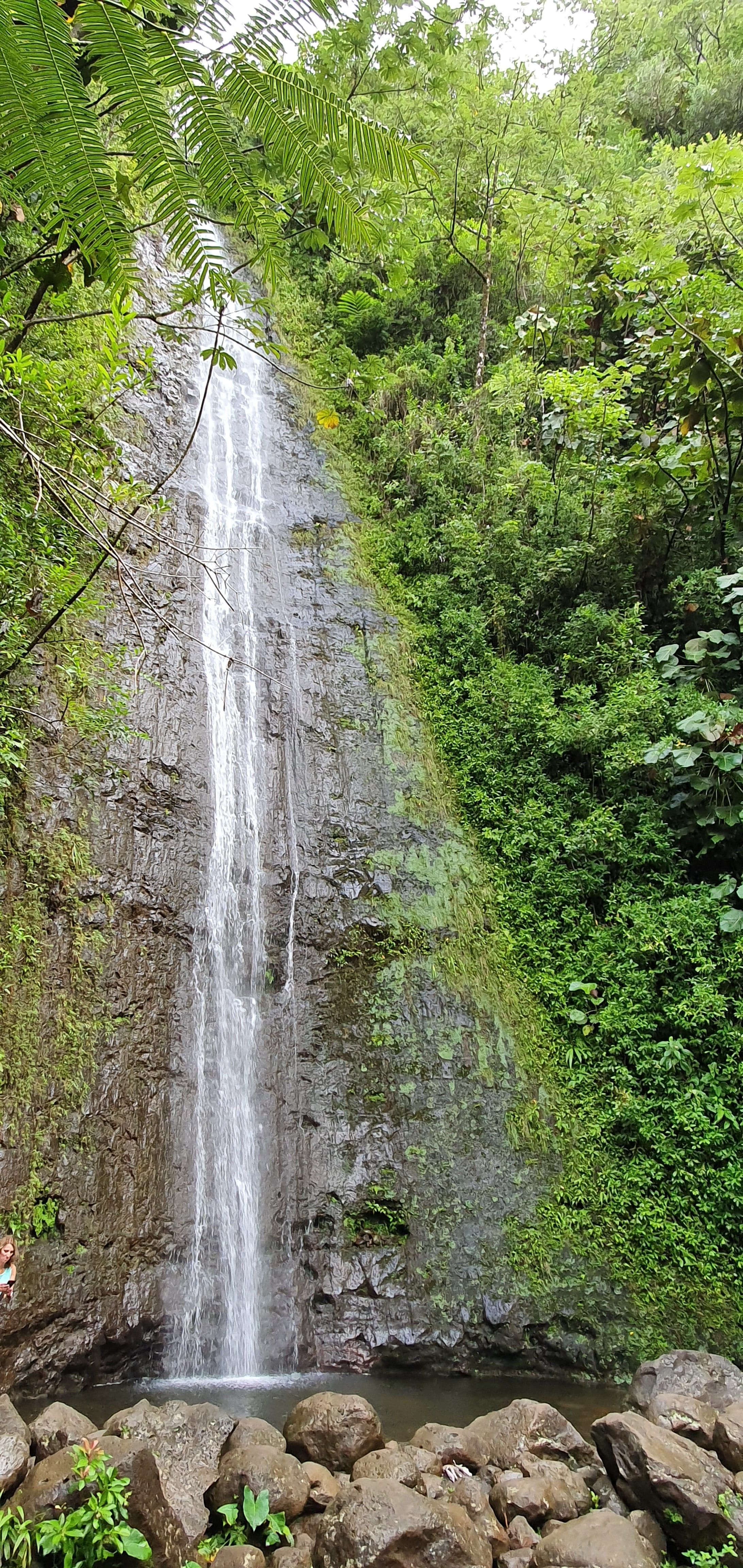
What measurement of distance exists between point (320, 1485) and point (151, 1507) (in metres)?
0.73

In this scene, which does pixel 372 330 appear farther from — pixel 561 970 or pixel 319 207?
pixel 319 207

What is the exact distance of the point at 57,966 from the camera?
5.41m

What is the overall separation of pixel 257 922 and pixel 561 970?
2.67 m

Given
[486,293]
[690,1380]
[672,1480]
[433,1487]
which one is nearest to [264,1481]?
[433,1487]

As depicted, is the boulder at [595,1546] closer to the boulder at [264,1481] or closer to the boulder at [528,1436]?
the boulder at [528,1436]

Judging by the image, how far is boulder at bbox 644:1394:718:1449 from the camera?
364cm

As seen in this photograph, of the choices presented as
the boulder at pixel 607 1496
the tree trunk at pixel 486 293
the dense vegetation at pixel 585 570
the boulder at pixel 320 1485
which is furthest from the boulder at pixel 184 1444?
the tree trunk at pixel 486 293

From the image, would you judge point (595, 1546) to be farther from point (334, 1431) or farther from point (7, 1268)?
point (7, 1268)

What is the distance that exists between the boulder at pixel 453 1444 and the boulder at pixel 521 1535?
0.39 meters

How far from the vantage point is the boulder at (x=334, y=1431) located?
11.3ft

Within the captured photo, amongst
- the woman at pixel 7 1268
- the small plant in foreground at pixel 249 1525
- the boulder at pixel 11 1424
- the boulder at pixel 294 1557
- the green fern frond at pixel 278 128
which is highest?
the green fern frond at pixel 278 128

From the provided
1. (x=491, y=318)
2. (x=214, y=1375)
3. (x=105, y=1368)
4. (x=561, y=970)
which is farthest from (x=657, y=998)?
(x=491, y=318)

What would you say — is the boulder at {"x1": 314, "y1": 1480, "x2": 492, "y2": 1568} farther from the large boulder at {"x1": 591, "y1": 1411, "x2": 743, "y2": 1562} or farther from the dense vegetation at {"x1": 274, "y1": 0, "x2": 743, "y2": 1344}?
the dense vegetation at {"x1": 274, "y1": 0, "x2": 743, "y2": 1344}

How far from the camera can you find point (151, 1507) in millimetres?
2943
